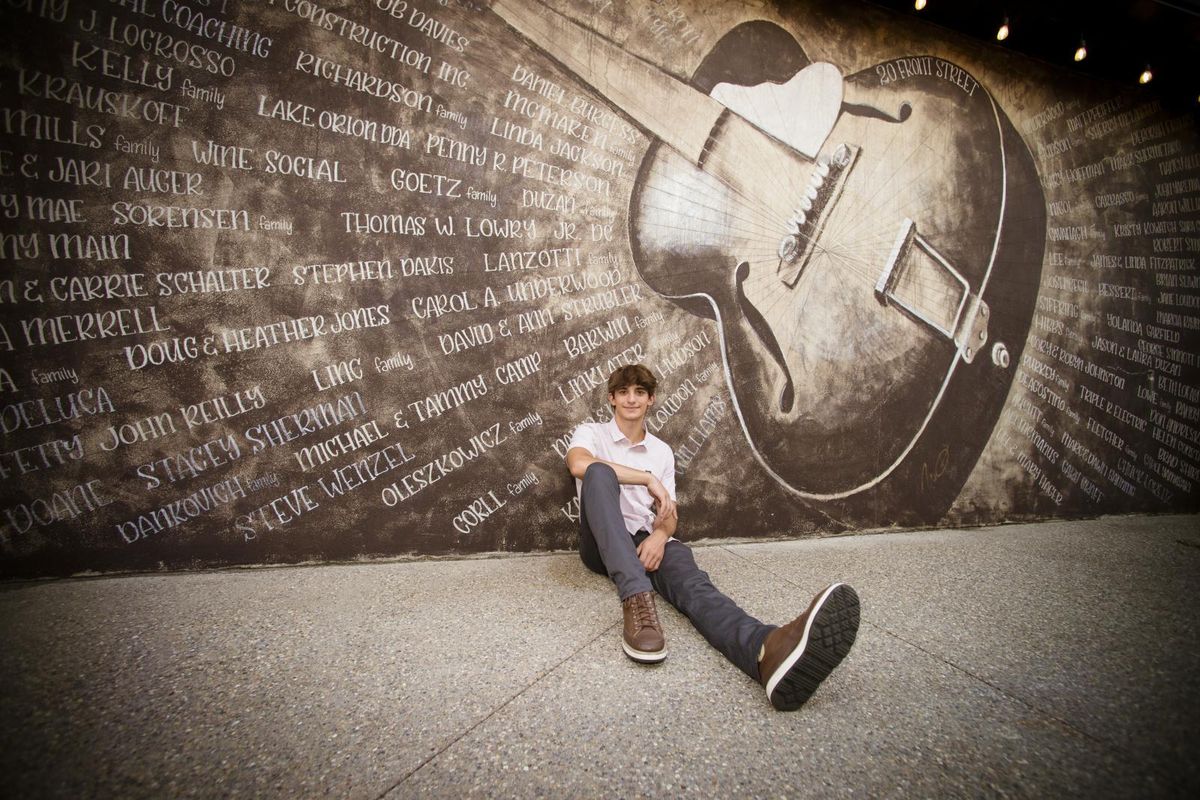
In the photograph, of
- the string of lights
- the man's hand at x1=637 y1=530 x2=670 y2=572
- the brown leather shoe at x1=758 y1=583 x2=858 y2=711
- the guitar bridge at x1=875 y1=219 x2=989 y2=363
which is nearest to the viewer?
the brown leather shoe at x1=758 y1=583 x2=858 y2=711

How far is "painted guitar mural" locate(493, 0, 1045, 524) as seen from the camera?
7.86ft

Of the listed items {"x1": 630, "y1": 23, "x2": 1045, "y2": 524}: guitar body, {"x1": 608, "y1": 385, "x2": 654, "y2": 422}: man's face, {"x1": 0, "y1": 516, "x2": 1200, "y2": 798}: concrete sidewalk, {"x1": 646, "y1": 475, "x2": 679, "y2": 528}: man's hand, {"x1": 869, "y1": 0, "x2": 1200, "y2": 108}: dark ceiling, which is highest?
{"x1": 869, "y1": 0, "x2": 1200, "y2": 108}: dark ceiling

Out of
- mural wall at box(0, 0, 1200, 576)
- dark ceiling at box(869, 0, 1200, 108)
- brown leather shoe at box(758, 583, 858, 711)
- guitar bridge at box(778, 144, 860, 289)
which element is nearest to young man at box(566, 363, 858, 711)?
brown leather shoe at box(758, 583, 858, 711)

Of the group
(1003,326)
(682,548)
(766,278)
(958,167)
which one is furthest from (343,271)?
(1003,326)

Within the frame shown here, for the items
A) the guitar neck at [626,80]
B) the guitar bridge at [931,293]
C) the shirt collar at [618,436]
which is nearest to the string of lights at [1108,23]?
the guitar bridge at [931,293]

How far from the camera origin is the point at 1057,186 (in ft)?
9.95

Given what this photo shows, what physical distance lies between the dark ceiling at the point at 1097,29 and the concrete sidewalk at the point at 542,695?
3.07 m

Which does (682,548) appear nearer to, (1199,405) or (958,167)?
(958,167)

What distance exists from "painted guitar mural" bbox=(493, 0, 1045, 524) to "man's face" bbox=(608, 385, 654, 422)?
77 centimetres

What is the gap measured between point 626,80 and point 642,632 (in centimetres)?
250

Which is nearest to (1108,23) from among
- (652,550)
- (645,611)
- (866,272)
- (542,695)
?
(866,272)

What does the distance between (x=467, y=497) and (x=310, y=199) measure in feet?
4.73

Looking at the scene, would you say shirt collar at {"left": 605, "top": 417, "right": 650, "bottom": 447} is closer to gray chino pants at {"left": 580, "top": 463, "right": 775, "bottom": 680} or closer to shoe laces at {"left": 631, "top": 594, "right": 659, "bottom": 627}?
gray chino pants at {"left": 580, "top": 463, "right": 775, "bottom": 680}

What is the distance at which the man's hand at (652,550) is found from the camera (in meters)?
1.59
